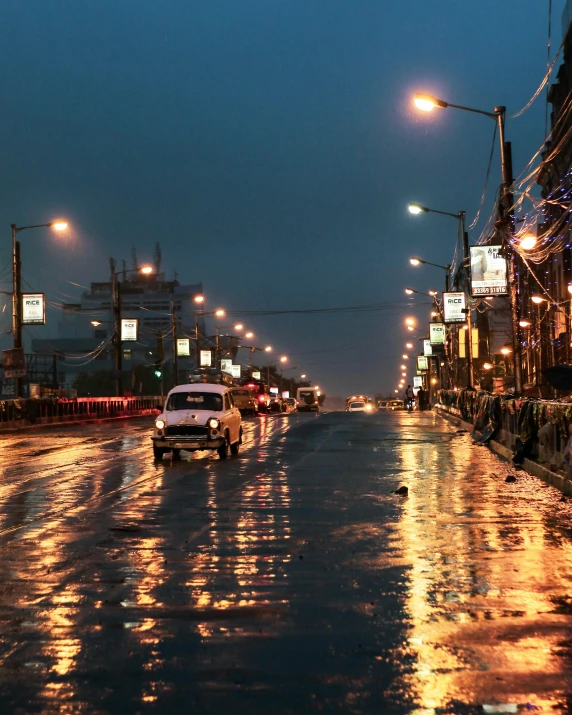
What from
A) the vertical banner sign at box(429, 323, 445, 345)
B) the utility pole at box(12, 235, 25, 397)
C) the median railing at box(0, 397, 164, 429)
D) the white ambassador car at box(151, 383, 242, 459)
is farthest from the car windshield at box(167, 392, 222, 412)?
the vertical banner sign at box(429, 323, 445, 345)

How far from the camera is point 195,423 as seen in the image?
1033 inches

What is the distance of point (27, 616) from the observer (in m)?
8.23

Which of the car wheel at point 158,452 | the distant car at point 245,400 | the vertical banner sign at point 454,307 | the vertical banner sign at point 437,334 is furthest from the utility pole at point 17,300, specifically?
the vertical banner sign at point 437,334

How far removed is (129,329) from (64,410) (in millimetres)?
13405

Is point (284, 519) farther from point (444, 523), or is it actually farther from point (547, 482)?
point (547, 482)

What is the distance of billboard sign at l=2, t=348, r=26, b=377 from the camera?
159ft

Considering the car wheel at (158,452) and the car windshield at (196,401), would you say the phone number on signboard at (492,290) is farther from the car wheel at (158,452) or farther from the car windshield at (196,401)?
the car wheel at (158,452)

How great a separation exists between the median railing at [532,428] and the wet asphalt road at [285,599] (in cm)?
130

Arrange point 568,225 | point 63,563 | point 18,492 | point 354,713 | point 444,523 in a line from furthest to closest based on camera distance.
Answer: point 568,225, point 18,492, point 444,523, point 63,563, point 354,713

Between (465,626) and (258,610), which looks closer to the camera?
(465,626)

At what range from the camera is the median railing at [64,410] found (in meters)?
48.2

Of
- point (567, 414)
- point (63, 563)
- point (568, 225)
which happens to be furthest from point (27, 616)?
point (568, 225)

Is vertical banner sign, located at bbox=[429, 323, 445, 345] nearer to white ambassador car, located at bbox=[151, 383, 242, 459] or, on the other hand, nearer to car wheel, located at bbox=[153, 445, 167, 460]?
white ambassador car, located at bbox=[151, 383, 242, 459]

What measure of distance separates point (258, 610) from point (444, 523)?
6.05 m
